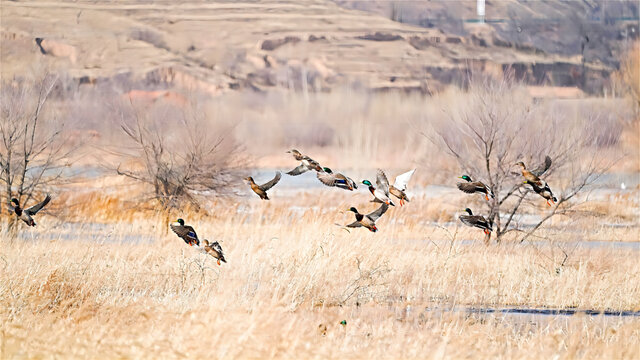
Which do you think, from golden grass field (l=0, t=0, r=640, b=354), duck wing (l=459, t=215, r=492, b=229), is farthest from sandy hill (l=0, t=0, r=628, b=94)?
duck wing (l=459, t=215, r=492, b=229)

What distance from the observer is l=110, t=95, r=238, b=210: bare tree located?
18.2 m

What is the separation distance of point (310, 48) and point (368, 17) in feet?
27.6

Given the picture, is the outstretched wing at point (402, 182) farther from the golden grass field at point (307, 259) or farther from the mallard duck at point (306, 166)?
the golden grass field at point (307, 259)

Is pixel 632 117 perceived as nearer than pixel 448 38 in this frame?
Yes

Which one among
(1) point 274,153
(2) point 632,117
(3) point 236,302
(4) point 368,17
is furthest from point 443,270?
(4) point 368,17

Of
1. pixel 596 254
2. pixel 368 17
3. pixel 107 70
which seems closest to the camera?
pixel 596 254

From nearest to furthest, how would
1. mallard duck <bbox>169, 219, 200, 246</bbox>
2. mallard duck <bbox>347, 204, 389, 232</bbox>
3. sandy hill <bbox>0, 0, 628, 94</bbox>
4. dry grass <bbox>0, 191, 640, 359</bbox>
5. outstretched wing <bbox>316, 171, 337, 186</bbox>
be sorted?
1. dry grass <bbox>0, 191, 640, 359</bbox>
2. outstretched wing <bbox>316, 171, 337, 186</bbox>
3. mallard duck <bbox>169, 219, 200, 246</bbox>
4. mallard duck <bbox>347, 204, 389, 232</bbox>
5. sandy hill <bbox>0, 0, 628, 94</bbox>

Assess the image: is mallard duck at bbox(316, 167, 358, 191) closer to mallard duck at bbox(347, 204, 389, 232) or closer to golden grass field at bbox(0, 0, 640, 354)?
mallard duck at bbox(347, 204, 389, 232)

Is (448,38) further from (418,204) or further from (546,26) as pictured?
(418,204)

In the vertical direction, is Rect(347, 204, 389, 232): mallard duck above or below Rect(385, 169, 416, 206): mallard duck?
below

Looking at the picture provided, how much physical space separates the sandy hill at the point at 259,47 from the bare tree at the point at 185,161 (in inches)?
1707

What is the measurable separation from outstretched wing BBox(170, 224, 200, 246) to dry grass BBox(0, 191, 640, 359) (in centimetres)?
68

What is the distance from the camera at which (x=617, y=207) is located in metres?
23.9

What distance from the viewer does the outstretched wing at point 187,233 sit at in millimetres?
9484
